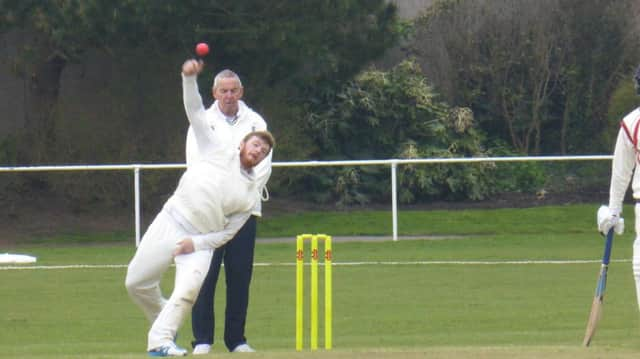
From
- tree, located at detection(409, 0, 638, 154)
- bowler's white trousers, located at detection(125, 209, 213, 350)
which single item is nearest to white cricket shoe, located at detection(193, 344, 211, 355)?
bowler's white trousers, located at detection(125, 209, 213, 350)

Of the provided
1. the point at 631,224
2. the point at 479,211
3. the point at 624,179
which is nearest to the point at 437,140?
the point at 479,211

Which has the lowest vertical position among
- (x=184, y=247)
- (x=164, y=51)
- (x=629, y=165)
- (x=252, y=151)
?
(x=184, y=247)

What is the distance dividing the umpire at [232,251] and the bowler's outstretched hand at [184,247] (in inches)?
40.6

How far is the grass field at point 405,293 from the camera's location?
1081cm

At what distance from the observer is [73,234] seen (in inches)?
861

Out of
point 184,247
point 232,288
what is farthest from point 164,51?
point 184,247

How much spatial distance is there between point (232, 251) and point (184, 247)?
4.07 feet

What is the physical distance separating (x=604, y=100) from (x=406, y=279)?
1132cm

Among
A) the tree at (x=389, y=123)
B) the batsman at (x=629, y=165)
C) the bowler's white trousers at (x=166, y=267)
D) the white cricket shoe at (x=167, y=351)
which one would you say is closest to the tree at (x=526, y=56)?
the tree at (x=389, y=123)

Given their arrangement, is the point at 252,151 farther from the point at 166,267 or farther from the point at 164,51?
the point at 164,51

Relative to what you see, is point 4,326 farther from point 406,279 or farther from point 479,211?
point 479,211

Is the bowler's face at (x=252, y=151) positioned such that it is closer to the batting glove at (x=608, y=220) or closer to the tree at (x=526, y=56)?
the batting glove at (x=608, y=220)

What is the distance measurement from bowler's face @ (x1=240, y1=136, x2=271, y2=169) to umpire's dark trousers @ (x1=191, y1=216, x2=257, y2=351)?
40.9 inches

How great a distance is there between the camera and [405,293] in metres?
14.6
